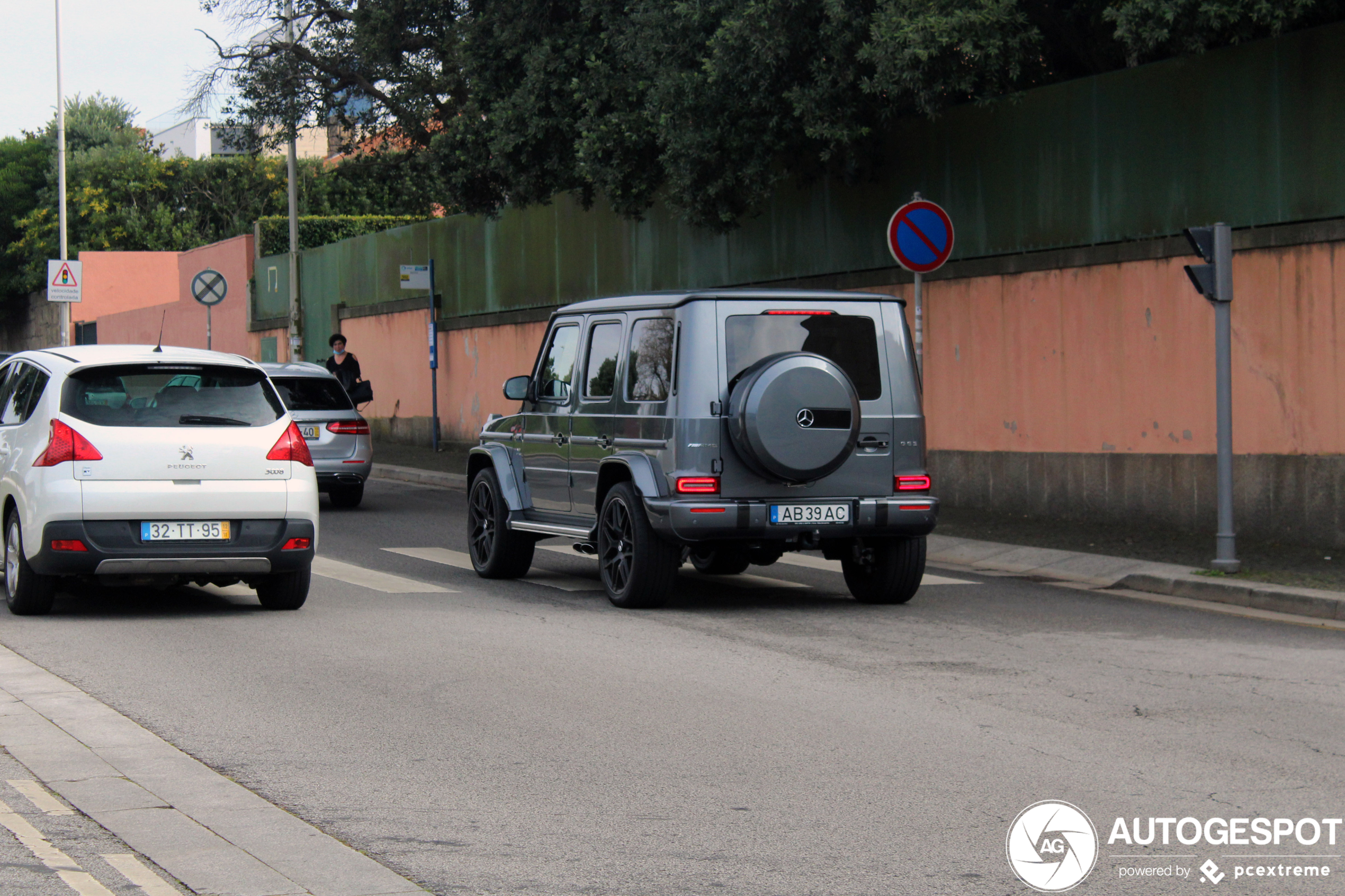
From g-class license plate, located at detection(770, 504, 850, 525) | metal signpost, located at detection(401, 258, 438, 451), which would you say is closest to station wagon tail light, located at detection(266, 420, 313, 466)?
g-class license plate, located at detection(770, 504, 850, 525)

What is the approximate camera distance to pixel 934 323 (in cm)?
1723

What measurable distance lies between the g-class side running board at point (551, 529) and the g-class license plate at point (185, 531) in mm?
2456

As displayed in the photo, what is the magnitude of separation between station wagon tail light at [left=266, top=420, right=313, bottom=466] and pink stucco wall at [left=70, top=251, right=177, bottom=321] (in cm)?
4392

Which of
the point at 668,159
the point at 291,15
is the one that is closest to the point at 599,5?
the point at 668,159

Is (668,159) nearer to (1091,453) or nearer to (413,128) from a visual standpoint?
(1091,453)

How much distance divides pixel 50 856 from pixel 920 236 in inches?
442

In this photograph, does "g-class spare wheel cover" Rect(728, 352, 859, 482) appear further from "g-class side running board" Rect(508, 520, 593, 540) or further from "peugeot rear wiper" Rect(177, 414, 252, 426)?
"peugeot rear wiper" Rect(177, 414, 252, 426)

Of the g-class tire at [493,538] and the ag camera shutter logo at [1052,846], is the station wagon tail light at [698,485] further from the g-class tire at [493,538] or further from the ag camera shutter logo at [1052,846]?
the ag camera shutter logo at [1052,846]

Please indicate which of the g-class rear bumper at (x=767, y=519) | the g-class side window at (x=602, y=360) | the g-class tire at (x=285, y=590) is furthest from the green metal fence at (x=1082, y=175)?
the g-class tire at (x=285, y=590)

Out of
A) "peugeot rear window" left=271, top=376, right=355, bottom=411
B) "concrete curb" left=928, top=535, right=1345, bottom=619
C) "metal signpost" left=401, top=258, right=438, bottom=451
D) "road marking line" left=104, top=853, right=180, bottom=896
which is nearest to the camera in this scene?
"road marking line" left=104, top=853, right=180, bottom=896

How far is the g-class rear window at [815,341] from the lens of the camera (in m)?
10.3

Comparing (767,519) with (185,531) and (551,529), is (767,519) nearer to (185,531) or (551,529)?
(551,529)

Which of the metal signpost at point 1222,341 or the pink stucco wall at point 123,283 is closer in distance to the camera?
the metal signpost at point 1222,341

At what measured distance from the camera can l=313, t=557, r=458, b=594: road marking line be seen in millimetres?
11719
